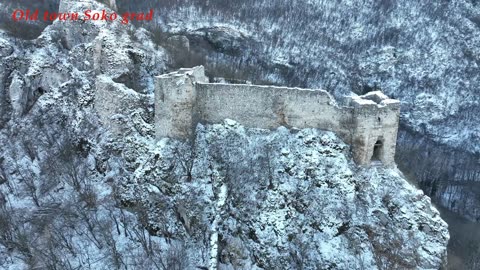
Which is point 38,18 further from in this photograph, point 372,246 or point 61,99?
point 372,246

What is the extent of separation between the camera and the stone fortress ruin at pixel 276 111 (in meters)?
26.9

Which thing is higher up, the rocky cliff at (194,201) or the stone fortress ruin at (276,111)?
the stone fortress ruin at (276,111)

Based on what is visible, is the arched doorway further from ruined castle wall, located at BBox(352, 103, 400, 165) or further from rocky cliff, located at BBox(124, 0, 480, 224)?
rocky cliff, located at BBox(124, 0, 480, 224)

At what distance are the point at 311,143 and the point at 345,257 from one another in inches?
288

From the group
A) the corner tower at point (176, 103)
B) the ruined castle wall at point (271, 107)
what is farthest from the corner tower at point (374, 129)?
the corner tower at point (176, 103)

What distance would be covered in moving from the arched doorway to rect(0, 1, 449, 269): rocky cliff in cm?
93

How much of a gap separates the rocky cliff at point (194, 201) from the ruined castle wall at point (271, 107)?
28.2 inches

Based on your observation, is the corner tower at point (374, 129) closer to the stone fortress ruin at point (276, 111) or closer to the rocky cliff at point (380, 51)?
the stone fortress ruin at point (276, 111)

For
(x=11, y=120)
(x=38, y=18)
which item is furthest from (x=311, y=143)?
(x=38, y=18)

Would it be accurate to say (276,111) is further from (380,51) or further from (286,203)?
(380,51)

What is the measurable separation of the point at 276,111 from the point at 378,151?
22.9ft

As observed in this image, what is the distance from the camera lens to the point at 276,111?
28656mm

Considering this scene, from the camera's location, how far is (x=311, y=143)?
2827 centimetres

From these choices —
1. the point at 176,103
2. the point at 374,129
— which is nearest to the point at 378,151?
the point at 374,129
